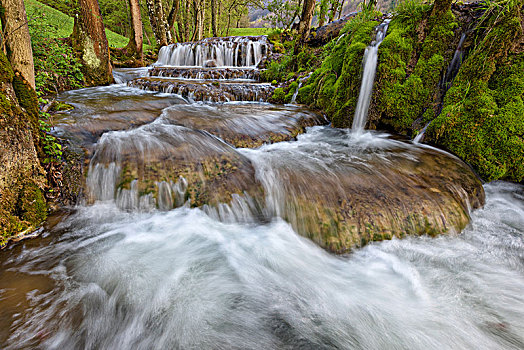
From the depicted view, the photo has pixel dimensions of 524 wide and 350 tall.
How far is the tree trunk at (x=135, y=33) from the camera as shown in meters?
11.7

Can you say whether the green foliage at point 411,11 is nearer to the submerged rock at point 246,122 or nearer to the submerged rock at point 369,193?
the submerged rock at point 246,122

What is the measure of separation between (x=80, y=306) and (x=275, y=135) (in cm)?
416

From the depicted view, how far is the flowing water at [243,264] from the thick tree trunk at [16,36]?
1277 millimetres

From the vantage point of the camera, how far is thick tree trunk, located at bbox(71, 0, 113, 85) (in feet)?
23.6

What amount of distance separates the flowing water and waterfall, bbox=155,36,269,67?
41.5 ft

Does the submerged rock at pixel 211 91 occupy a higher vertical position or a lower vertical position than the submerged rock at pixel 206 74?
lower

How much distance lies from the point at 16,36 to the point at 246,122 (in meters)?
3.64

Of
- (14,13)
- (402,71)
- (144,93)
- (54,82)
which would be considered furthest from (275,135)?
(54,82)

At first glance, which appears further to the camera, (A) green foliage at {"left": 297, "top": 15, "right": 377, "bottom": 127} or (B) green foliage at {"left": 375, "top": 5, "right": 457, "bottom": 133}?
(A) green foliage at {"left": 297, "top": 15, "right": 377, "bottom": 127}

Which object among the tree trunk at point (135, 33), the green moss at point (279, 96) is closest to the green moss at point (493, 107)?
the green moss at point (279, 96)

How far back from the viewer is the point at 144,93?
288 inches

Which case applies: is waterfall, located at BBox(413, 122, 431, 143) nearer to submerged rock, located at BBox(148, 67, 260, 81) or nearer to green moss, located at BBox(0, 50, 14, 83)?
green moss, located at BBox(0, 50, 14, 83)

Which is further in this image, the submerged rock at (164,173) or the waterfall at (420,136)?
the waterfall at (420,136)

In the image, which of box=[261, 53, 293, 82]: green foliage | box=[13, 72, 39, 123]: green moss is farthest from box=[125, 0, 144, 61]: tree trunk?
box=[13, 72, 39, 123]: green moss
